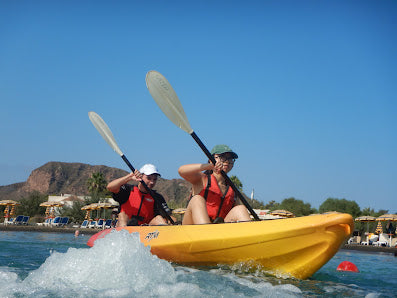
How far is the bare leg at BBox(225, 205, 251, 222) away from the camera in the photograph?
4.81 meters

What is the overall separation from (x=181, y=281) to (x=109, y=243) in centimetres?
82

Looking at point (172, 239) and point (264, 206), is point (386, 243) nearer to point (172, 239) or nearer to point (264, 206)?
point (172, 239)

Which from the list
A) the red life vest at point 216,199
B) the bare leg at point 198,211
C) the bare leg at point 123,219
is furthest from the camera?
the bare leg at point 123,219

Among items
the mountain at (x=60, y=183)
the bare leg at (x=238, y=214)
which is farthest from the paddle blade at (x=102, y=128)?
the mountain at (x=60, y=183)

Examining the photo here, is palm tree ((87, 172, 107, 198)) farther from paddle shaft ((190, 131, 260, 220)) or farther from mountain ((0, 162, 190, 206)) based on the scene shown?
mountain ((0, 162, 190, 206))

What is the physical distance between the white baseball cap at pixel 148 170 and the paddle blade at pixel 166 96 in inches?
50.7

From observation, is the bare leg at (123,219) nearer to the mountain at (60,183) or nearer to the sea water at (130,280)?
the sea water at (130,280)

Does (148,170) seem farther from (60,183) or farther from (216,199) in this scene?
(60,183)

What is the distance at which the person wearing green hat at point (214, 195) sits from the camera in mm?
4691

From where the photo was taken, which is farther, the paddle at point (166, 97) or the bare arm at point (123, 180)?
the bare arm at point (123, 180)

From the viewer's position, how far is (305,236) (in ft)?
12.9

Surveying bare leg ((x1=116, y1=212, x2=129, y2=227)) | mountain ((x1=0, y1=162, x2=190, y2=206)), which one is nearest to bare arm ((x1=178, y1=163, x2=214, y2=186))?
bare leg ((x1=116, y1=212, x2=129, y2=227))

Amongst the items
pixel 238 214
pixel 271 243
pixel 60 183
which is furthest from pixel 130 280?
pixel 60 183

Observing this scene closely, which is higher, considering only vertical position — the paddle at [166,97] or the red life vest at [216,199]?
the paddle at [166,97]
